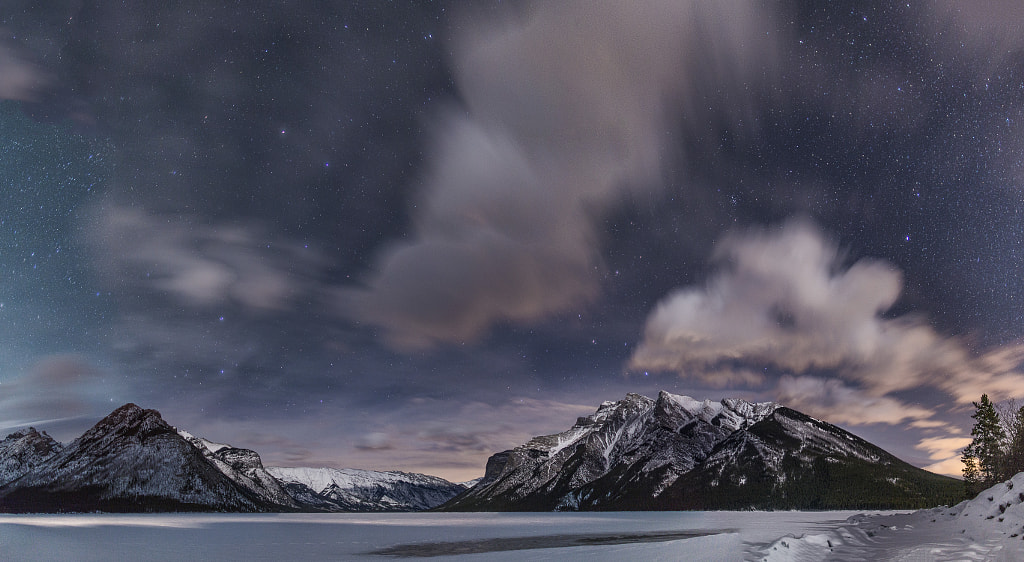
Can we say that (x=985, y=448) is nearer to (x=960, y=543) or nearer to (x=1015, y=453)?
(x=1015, y=453)

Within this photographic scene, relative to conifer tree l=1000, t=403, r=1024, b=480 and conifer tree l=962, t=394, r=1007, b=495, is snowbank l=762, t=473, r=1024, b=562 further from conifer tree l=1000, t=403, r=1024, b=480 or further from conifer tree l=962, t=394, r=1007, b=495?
conifer tree l=962, t=394, r=1007, b=495

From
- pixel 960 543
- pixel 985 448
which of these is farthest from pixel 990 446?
pixel 960 543

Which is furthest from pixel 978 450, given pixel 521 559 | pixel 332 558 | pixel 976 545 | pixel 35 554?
pixel 35 554

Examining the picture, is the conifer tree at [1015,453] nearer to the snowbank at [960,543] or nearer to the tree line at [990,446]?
the tree line at [990,446]

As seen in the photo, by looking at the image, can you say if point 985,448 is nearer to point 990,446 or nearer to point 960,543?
point 990,446

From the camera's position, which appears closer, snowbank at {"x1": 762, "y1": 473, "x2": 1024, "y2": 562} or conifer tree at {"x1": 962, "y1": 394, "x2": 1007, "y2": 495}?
snowbank at {"x1": 762, "y1": 473, "x2": 1024, "y2": 562}

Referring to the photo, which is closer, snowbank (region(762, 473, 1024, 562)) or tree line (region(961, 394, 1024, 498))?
snowbank (region(762, 473, 1024, 562))

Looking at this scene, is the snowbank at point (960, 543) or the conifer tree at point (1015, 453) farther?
the conifer tree at point (1015, 453)

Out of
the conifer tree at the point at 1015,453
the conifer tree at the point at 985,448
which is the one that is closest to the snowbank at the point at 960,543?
the conifer tree at the point at 1015,453

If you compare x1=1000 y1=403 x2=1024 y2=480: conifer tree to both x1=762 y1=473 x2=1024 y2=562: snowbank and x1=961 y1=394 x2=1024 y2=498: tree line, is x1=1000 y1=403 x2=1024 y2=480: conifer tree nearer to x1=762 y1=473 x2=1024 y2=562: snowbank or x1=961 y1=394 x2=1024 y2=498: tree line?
x1=961 y1=394 x2=1024 y2=498: tree line

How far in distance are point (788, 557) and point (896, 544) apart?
40.9 feet

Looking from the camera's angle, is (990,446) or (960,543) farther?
(990,446)

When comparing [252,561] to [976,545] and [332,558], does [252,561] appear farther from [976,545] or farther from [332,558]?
[976,545]

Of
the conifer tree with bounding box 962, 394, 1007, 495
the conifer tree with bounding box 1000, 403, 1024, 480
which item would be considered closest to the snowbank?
the conifer tree with bounding box 1000, 403, 1024, 480
